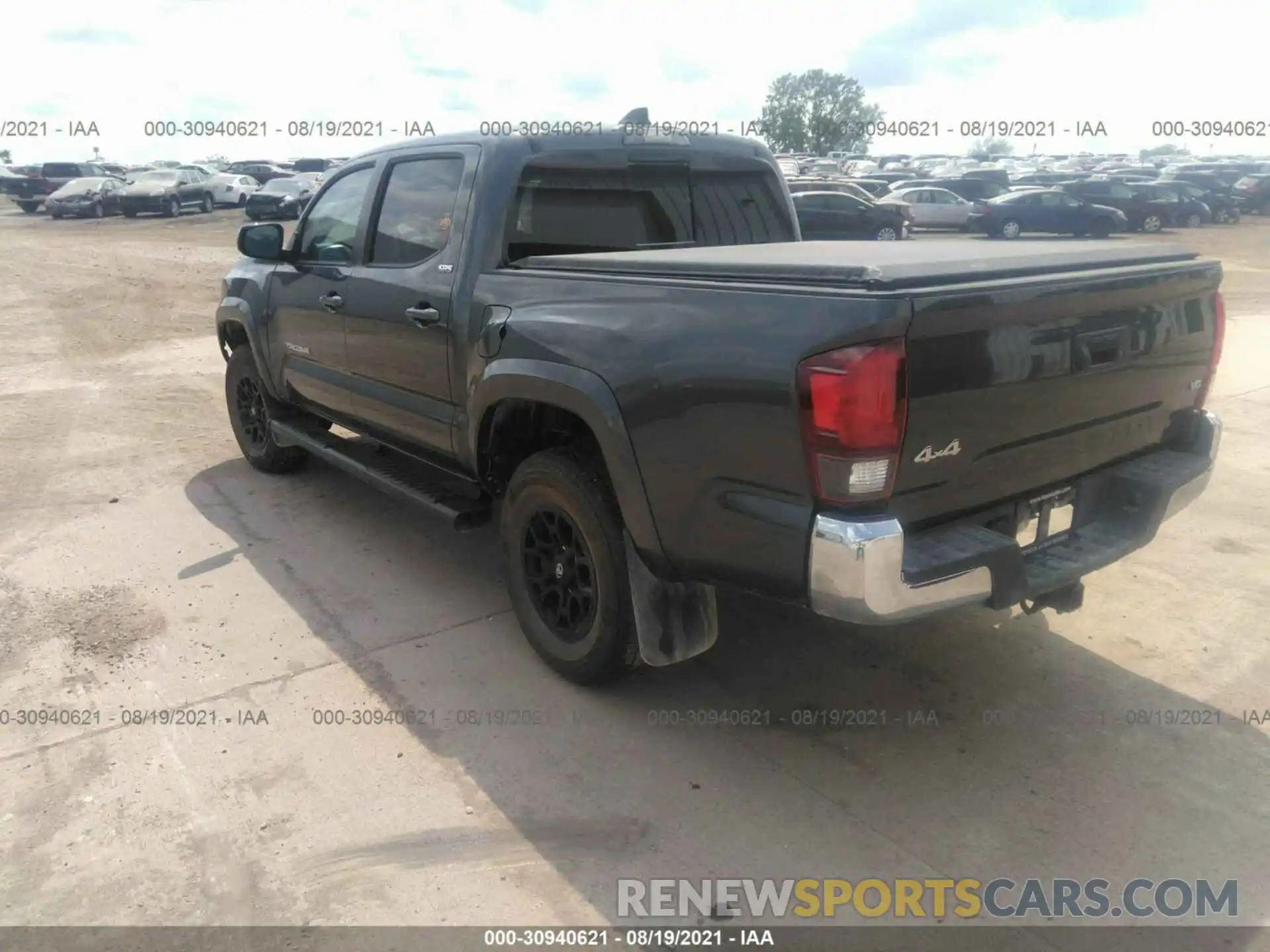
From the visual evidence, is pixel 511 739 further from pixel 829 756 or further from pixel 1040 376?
pixel 1040 376

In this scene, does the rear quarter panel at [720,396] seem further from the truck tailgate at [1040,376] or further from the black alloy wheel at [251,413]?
the black alloy wheel at [251,413]

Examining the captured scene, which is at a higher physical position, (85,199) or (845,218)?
(85,199)

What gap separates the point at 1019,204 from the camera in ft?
79.1

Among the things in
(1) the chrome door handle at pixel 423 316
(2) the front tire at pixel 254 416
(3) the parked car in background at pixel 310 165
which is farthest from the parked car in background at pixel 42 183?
(1) the chrome door handle at pixel 423 316

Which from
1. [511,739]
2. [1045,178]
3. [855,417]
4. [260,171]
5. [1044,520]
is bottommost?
[511,739]

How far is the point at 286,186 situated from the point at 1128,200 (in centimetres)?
2550

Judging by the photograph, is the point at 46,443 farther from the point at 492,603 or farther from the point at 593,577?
the point at 593,577

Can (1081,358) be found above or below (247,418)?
above

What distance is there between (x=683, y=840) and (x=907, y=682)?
1273mm

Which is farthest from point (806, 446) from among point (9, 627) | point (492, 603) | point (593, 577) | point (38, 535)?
point (38, 535)

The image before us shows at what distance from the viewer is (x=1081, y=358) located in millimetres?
2920

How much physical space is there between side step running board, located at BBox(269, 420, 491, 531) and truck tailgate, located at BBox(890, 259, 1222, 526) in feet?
6.85

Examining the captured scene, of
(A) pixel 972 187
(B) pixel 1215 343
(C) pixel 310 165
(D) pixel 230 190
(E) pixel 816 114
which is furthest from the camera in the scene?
(E) pixel 816 114

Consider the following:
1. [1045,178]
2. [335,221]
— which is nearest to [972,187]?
[1045,178]
